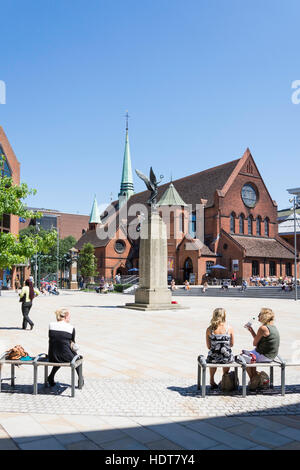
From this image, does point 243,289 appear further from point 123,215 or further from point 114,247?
point 123,215

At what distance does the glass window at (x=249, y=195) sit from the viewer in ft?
194

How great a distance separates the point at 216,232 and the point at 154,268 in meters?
34.9

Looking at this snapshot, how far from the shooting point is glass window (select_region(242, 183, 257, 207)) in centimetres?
5925

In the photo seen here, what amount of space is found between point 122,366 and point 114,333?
4.60 metres

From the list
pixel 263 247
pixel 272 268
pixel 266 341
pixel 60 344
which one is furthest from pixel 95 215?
pixel 266 341

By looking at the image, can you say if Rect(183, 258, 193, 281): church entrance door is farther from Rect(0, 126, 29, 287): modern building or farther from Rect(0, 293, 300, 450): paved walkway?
Rect(0, 293, 300, 450): paved walkway

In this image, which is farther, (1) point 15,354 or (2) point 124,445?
(1) point 15,354

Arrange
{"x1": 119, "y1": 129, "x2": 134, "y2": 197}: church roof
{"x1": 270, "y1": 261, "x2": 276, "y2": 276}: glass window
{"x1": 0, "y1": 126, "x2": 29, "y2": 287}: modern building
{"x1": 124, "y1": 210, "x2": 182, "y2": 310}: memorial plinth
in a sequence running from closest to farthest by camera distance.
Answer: {"x1": 124, "y1": 210, "x2": 182, "y2": 310}: memorial plinth → {"x1": 270, "y1": 261, "x2": 276, "y2": 276}: glass window → {"x1": 0, "y1": 126, "x2": 29, "y2": 287}: modern building → {"x1": 119, "y1": 129, "x2": 134, "y2": 197}: church roof

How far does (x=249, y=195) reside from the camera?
197 feet

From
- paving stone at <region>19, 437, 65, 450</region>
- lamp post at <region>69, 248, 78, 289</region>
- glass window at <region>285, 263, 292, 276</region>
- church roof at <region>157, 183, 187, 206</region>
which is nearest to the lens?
paving stone at <region>19, 437, 65, 450</region>

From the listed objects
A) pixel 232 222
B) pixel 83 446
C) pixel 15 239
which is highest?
pixel 232 222

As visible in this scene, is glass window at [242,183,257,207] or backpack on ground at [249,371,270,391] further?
glass window at [242,183,257,207]

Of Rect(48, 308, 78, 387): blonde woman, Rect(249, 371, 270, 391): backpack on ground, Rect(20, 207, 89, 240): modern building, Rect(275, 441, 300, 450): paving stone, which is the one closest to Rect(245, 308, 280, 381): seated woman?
Rect(249, 371, 270, 391): backpack on ground

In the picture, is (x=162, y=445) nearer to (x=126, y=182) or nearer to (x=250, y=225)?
(x=250, y=225)
